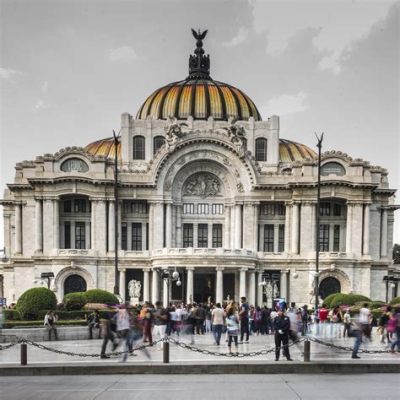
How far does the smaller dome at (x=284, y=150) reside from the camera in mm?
81206

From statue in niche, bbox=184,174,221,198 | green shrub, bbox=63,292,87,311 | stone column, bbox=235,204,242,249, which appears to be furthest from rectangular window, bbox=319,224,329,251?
green shrub, bbox=63,292,87,311

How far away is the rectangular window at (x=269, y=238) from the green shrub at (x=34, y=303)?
36848 millimetres

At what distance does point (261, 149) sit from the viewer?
258 ft

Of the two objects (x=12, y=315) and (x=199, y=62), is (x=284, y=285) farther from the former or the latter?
(x=199, y=62)

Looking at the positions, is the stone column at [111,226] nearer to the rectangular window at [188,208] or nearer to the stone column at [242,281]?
the rectangular window at [188,208]

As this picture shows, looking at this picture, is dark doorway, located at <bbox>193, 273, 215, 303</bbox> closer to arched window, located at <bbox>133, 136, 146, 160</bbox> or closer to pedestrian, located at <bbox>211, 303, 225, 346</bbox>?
arched window, located at <bbox>133, 136, 146, 160</bbox>

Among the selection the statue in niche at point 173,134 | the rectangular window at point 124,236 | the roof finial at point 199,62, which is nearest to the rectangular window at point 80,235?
the rectangular window at point 124,236

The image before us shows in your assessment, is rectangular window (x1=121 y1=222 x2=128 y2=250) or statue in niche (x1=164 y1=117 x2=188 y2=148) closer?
statue in niche (x1=164 y1=117 x2=188 y2=148)

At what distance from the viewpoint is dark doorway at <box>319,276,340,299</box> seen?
68.2m

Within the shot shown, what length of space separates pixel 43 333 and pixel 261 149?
A: 1943 inches

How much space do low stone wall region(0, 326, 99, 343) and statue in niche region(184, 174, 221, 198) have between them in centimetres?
3909

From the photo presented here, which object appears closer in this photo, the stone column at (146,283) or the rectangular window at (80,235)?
the stone column at (146,283)

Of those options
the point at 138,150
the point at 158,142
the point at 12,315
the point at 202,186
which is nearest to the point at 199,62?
the point at 158,142

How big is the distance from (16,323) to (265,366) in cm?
1865
